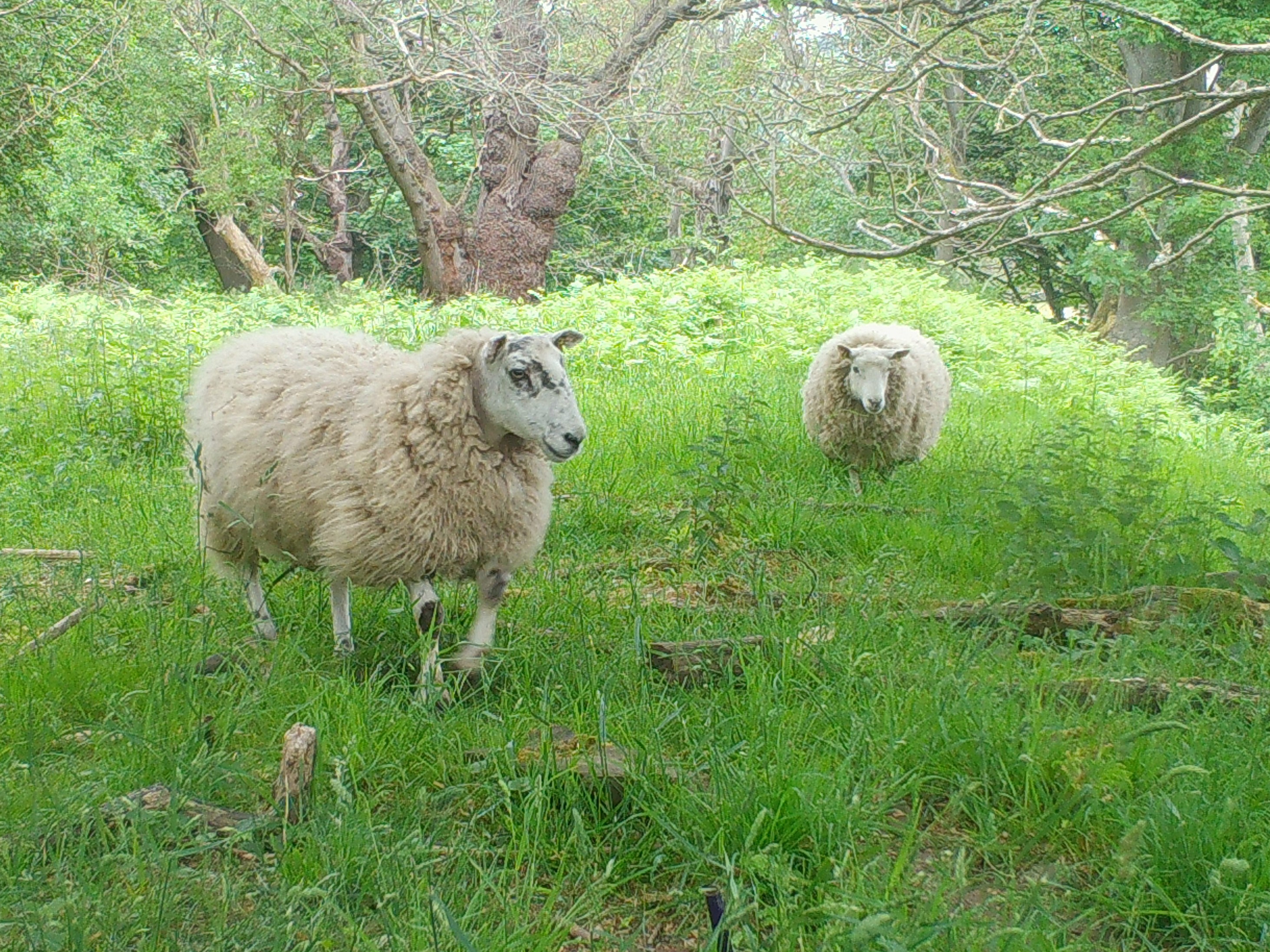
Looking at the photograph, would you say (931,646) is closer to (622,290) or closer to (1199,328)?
(622,290)

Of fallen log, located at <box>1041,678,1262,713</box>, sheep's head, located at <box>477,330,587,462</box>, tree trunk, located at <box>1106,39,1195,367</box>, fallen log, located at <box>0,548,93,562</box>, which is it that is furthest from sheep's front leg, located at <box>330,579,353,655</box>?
tree trunk, located at <box>1106,39,1195,367</box>

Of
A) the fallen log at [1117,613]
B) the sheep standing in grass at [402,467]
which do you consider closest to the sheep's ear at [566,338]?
the sheep standing in grass at [402,467]

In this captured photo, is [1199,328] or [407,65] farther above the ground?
[407,65]

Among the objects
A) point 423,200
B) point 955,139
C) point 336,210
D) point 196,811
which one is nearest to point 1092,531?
point 196,811

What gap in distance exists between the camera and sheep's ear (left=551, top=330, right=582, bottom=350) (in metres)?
4.12

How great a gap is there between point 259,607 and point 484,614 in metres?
0.99

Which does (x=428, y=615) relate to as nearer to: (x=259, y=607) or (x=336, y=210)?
(x=259, y=607)

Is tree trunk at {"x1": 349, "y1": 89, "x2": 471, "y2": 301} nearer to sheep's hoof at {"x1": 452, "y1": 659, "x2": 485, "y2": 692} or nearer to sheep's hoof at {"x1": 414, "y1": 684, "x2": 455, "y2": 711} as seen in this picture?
sheep's hoof at {"x1": 452, "y1": 659, "x2": 485, "y2": 692}

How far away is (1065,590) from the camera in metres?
4.33

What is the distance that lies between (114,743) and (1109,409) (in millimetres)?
9487

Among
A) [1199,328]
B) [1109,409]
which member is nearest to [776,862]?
[1109,409]

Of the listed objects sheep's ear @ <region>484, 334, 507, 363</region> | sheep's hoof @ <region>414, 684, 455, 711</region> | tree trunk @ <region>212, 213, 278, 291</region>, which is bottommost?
tree trunk @ <region>212, 213, 278, 291</region>

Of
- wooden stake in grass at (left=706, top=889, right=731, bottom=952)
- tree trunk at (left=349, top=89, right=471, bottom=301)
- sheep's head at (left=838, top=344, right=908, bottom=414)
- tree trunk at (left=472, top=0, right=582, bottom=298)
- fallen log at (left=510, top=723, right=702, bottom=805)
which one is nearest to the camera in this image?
wooden stake in grass at (left=706, top=889, right=731, bottom=952)

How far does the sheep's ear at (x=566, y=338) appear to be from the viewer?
4125 mm
